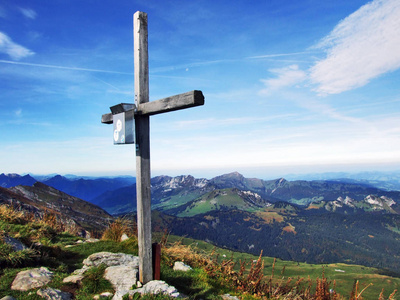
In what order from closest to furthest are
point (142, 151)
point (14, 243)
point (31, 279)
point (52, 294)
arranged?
point (52, 294) → point (142, 151) → point (31, 279) → point (14, 243)

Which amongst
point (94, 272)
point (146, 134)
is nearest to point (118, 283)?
Answer: point (94, 272)

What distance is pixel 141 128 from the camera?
690 centimetres

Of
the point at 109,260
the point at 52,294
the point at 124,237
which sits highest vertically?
the point at 52,294

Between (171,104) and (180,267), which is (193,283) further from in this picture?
(171,104)

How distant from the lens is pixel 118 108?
6.92 metres

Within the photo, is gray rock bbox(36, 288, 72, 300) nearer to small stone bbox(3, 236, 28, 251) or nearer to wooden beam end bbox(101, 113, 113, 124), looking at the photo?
small stone bbox(3, 236, 28, 251)

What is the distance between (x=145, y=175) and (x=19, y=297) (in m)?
4.08

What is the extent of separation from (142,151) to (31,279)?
462 cm

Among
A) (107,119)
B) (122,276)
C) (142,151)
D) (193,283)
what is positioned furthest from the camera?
(193,283)

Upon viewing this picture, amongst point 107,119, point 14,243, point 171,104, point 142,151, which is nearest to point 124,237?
point 14,243

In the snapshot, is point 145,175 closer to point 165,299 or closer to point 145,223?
point 145,223

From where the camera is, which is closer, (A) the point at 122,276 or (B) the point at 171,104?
(B) the point at 171,104

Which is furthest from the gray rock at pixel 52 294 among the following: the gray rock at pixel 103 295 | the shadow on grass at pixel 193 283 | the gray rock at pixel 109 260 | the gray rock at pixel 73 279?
the shadow on grass at pixel 193 283

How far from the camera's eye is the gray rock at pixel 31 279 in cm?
673
